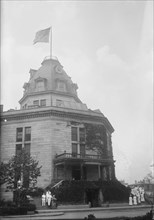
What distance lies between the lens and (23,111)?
34969 mm

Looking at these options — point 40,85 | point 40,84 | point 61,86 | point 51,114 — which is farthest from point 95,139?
point 40,84

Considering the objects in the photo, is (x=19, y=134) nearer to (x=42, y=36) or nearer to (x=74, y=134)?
(x=74, y=134)

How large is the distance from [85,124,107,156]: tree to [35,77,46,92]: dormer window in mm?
10359

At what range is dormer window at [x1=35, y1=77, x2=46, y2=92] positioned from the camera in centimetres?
4181

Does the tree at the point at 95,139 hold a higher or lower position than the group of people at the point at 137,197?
higher

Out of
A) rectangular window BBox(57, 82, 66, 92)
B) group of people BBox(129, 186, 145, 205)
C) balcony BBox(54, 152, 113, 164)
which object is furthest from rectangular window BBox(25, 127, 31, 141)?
group of people BBox(129, 186, 145, 205)

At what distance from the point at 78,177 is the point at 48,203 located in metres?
10.1

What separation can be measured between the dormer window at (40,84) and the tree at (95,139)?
408 inches

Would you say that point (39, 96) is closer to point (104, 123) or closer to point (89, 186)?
point (104, 123)

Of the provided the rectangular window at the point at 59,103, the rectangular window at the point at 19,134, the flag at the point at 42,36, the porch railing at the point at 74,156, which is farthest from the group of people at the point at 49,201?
the flag at the point at 42,36

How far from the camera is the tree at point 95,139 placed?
3544 centimetres

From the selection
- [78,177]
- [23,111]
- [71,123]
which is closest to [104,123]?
[71,123]

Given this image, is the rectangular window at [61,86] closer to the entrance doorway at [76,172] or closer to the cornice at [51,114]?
the cornice at [51,114]

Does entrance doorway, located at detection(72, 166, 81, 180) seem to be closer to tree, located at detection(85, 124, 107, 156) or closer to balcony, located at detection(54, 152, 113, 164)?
balcony, located at detection(54, 152, 113, 164)
